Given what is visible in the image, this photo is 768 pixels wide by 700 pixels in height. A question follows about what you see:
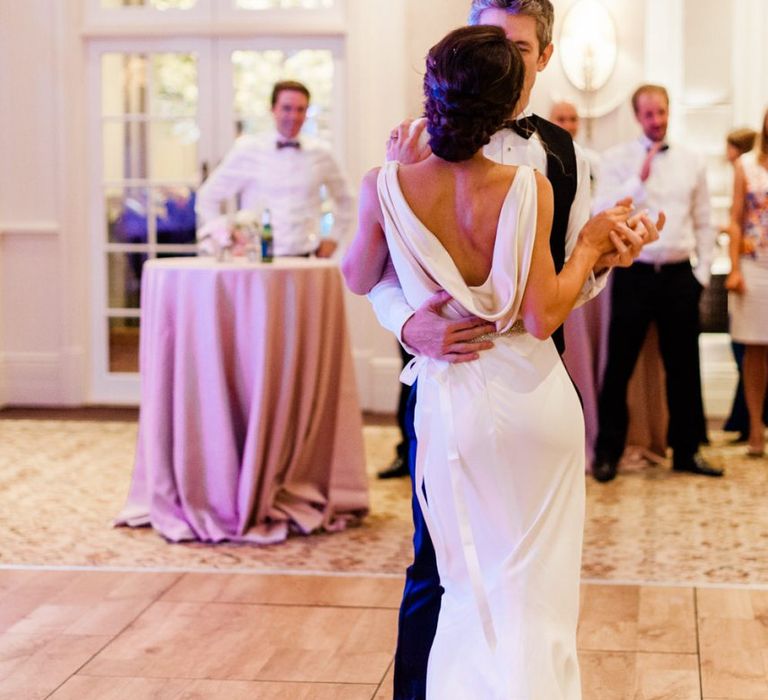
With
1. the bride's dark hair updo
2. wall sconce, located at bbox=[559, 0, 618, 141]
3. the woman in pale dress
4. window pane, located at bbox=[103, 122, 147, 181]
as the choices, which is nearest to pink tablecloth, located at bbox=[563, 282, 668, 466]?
the woman in pale dress

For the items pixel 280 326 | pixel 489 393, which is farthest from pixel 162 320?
pixel 489 393

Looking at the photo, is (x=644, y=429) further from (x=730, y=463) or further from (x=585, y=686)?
(x=585, y=686)

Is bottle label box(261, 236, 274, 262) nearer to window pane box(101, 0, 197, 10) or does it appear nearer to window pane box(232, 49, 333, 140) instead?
window pane box(232, 49, 333, 140)

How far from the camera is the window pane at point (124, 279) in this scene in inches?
322

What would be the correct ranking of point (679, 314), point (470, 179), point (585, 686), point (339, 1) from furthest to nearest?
point (339, 1) < point (679, 314) < point (585, 686) < point (470, 179)

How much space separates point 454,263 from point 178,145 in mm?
5811

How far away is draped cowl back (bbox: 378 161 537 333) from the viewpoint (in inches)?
93.0

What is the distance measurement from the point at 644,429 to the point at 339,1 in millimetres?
3004

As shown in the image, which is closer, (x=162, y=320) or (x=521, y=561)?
(x=521, y=561)

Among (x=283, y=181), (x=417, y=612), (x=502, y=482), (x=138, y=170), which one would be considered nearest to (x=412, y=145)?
(x=502, y=482)

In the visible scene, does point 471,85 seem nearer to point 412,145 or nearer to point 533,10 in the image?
point 412,145

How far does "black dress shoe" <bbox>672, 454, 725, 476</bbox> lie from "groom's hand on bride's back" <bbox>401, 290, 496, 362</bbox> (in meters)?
3.87

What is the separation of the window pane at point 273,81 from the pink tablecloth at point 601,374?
2289mm

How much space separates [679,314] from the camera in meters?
6.18
